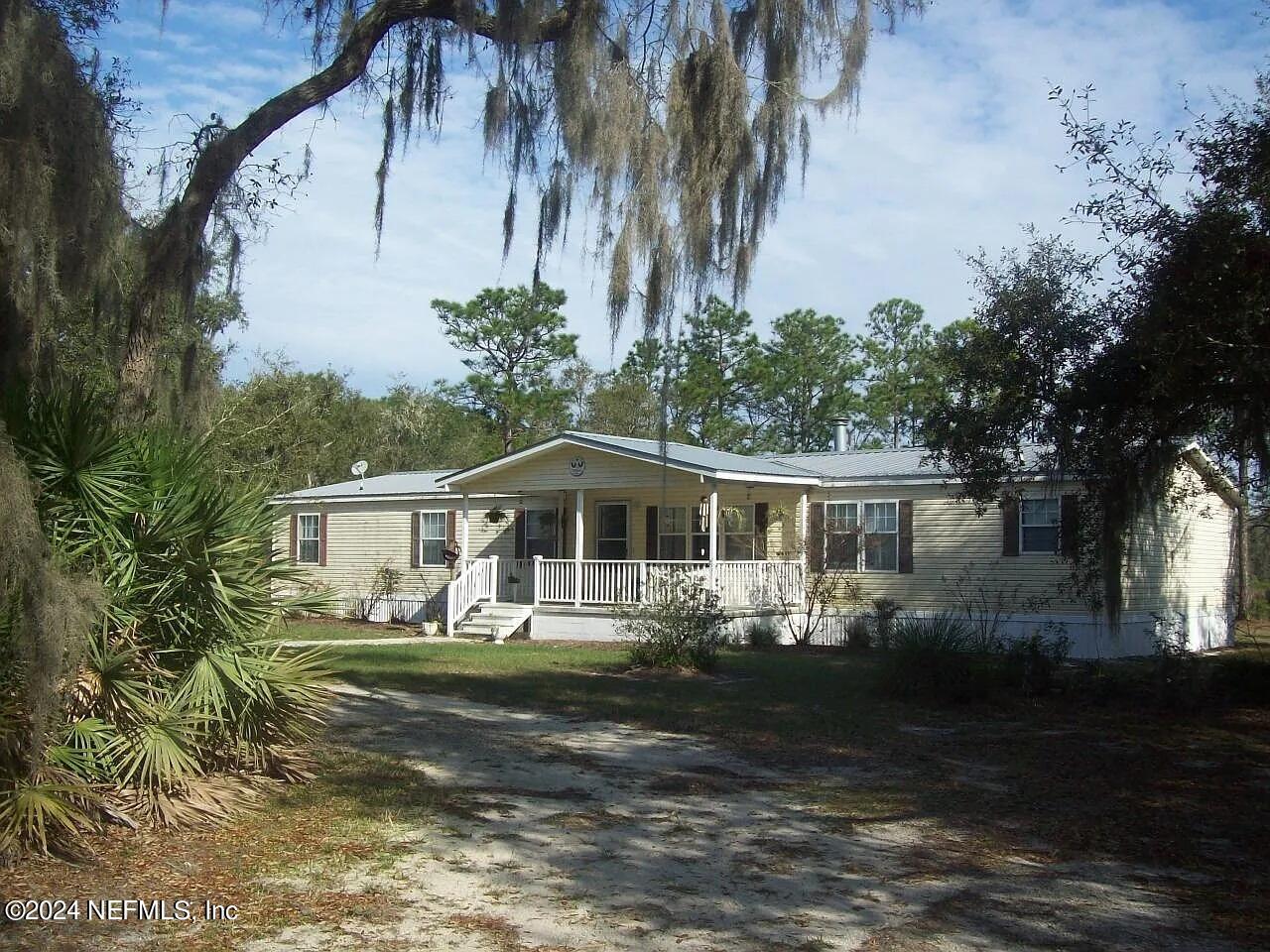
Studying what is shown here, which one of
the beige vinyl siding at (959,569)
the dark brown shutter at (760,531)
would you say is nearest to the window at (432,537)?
the dark brown shutter at (760,531)

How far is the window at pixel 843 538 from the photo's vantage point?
63.7 ft

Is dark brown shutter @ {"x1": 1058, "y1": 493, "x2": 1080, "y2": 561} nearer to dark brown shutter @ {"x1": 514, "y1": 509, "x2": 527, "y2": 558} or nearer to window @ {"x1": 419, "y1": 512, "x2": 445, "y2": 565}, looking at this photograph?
dark brown shutter @ {"x1": 514, "y1": 509, "x2": 527, "y2": 558}

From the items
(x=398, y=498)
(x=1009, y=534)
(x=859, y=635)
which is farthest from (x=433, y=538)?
(x=1009, y=534)

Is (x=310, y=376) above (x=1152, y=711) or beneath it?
above

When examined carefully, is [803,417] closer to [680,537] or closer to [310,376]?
[310,376]

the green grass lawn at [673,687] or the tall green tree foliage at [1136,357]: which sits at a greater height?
the tall green tree foliage at [1136,357]

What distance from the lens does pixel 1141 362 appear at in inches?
370

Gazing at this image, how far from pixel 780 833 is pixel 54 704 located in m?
4.04

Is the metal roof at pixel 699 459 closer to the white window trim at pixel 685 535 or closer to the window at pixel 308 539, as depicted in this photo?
the white window trim at pixel 685 535

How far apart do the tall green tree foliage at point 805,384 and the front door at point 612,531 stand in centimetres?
1944

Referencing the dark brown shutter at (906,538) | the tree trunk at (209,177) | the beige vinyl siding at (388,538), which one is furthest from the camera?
the beige vinyl siding at (388,538)

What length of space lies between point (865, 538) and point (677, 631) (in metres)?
6.50

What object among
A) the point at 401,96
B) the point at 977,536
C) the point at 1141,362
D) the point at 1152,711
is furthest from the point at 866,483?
the point at 401,96

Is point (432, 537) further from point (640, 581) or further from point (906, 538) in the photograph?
point (906, 538)
